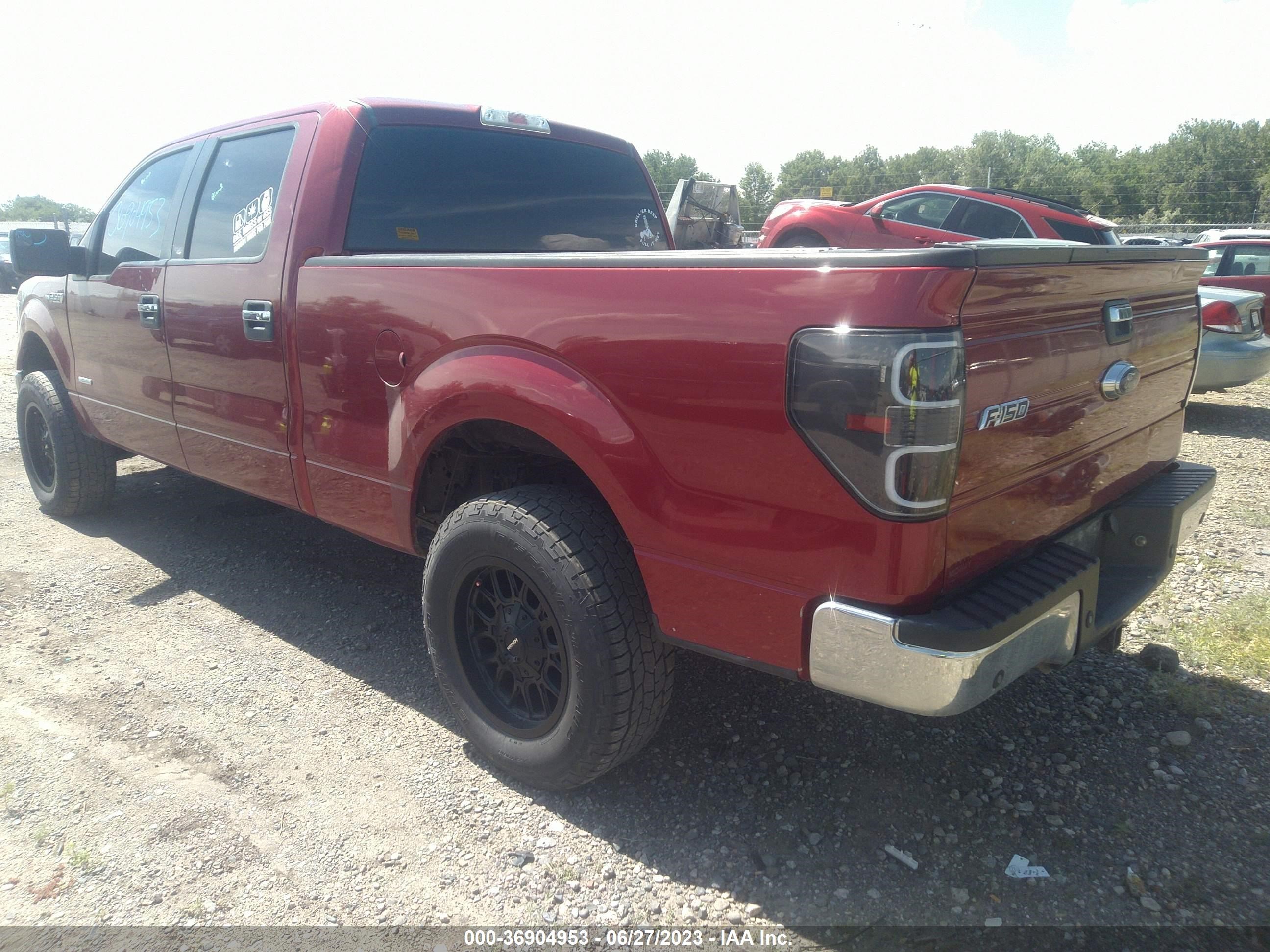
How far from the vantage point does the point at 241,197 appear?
3.61 meters

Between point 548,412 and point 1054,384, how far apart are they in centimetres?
127

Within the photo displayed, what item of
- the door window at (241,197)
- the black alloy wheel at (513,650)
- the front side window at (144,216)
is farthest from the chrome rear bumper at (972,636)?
the front side window at (144,216)

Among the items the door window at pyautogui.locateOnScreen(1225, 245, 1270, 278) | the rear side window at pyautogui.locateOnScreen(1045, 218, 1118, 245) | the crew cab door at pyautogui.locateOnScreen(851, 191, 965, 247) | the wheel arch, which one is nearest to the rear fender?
the wheel arch

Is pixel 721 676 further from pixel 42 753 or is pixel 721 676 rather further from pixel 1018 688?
pixel 42 753

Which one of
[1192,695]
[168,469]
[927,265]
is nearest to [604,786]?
[927,265]

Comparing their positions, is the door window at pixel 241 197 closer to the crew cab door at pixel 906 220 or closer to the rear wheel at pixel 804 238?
the crew cab door at pixel 906 220

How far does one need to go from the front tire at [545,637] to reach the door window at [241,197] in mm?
1553

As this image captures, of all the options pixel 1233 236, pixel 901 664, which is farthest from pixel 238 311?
pixel 1233 236

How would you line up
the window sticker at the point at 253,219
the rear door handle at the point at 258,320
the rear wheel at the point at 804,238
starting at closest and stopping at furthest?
the rear door handle at the point at 258,320, the window sticker at the point at 253,219, the rear wheel at the point at 804,238

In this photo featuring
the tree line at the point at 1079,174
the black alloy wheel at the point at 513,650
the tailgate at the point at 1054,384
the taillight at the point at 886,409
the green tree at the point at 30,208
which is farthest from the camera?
the green tree at the point at 30,208

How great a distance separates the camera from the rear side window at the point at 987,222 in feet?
31.8

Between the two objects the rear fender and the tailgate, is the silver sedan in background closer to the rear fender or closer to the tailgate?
the tailgate

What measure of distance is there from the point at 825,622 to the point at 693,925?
84 centimetres

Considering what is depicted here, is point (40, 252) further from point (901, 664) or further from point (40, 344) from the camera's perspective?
point (901, 664)
